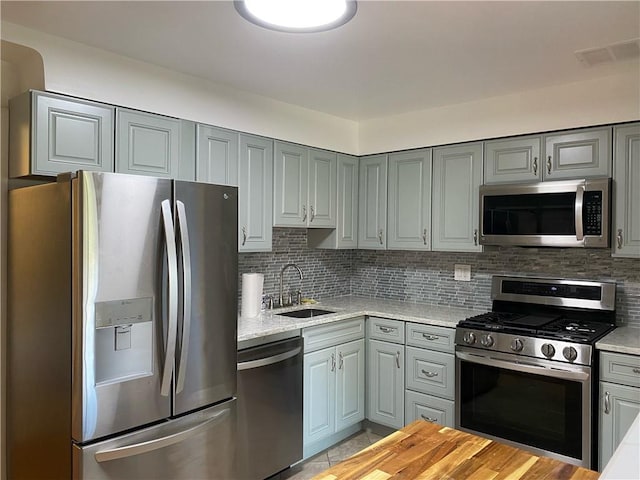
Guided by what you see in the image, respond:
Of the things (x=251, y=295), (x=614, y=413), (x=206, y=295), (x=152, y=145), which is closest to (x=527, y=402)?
(x=614, y=413)

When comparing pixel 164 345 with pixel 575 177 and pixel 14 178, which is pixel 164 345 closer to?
pixel 14 178

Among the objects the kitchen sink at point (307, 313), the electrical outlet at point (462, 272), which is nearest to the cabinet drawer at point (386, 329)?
the kitchen sink at point (307, 313)

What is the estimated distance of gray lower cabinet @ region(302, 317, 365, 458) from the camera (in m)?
3.12

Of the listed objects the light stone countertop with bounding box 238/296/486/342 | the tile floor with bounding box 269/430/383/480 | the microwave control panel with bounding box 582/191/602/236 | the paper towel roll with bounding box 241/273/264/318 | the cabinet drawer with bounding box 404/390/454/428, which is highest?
the microwave control panel with bounding box 582/191/602/236

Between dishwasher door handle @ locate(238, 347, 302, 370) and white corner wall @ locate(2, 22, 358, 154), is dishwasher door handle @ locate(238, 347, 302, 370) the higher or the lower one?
the lower one

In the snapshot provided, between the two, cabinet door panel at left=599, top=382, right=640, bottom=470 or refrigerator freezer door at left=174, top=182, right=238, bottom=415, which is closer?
refrigerator freezer door at left=174, top=182, right=238, bottom=415

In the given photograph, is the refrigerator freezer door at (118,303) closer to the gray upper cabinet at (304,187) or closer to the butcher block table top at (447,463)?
the butcher block table top at (447,463)

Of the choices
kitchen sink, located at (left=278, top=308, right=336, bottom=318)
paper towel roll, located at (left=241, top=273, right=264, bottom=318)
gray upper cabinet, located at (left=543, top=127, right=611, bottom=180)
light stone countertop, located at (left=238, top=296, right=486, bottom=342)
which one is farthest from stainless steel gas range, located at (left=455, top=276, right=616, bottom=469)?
paper towel roll, located at (left=241, top=273, right=264, bottom=318)

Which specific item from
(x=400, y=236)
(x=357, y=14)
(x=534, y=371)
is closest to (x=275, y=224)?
(x=400, y=236)

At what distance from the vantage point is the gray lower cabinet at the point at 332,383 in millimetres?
3121

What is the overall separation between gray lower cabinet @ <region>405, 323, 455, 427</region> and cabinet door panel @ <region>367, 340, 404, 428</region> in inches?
2.5

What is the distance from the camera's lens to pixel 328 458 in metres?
3.22

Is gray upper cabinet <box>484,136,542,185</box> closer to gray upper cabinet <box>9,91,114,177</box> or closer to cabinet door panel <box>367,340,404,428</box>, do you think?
cabinet door panel <box>367,340,404,428</box>

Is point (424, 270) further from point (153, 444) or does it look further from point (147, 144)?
point (153, 444)
